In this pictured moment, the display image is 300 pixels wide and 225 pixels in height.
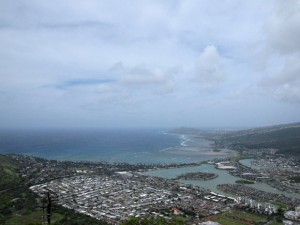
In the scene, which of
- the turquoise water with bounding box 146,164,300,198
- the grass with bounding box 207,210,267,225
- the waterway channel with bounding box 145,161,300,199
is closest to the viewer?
the grass with bounding box 207,210,267,225

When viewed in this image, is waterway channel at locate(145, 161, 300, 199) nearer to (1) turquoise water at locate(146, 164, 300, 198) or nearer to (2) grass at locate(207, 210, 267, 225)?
(1) turquoise water at locate(146, 164, 300, 198)

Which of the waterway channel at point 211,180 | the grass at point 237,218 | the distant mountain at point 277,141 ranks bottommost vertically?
the grass at point 237,218

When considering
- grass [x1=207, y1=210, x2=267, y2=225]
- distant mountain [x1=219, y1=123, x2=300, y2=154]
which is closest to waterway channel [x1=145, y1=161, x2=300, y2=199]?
grass [x1=207, y1=210, x2=267, y2=225]

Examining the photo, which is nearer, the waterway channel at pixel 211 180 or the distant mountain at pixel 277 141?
the waterway channel at pixel 211 180

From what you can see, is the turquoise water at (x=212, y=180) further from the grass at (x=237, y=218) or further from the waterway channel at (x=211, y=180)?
the grass at (x=237, y=218)

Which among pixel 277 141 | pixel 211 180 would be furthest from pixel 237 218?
pixel 277 141

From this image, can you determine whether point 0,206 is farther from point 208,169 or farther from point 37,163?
point 208,169

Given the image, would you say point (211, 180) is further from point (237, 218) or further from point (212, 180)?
point (237, 218)

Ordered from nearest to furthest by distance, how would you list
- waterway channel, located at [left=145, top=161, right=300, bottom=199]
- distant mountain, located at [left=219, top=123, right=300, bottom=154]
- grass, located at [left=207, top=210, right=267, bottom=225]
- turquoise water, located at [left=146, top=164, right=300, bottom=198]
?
grass, located at [left=207, top=210, right=267, bottom=225] < waterway channel, located at [left=145, top=161, right=300, bottom=199] < turquoise water, located at [left=146, top=164, right=300, bottom=198] < distant mountain, located at [left=219, top=123, right=300, bottom=154]

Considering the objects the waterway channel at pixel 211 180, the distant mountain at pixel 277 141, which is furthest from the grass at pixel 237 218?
the distant mountain at pixel 277 141
